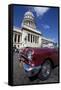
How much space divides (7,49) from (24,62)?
Answer: 0.41 ft

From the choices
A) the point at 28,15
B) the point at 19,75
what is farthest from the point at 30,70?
the point at 28,15

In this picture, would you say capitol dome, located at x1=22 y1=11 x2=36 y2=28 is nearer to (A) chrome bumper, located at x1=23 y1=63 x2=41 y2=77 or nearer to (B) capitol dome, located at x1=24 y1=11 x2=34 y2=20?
Result: (B) capitol dome, located at x1=24 y1=11 x2=34 y2=20

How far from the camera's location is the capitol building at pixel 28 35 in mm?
1674

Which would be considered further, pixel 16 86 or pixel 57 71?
pixel 57 71

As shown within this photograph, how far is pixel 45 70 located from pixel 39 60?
0.08m

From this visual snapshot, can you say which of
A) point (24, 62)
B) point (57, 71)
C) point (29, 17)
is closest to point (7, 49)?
point (24, 62)

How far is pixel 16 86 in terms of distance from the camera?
167cm

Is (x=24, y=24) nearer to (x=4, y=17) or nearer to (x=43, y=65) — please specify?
(x=4, y=17)

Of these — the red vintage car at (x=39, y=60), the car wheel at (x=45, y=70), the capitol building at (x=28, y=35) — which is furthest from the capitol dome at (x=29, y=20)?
the car wheel at (x=45, y=70)

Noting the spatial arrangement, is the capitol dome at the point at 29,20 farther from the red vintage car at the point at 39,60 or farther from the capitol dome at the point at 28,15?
the red vintage car at the point at 39,60

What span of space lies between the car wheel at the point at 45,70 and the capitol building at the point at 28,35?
0.38 feet

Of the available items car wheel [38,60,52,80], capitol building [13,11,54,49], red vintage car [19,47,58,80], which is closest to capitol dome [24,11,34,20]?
capitol building [13,11,54,49]

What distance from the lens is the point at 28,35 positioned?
171 cm

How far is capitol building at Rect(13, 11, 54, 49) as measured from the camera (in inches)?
65.9
